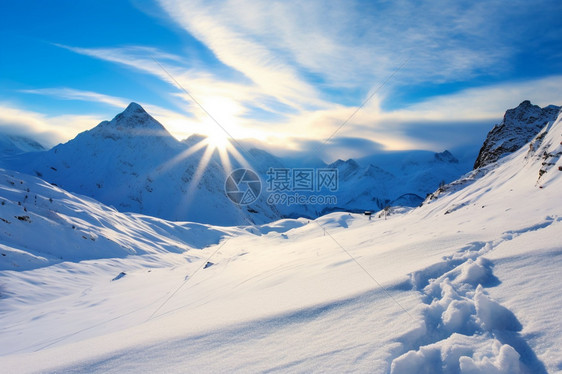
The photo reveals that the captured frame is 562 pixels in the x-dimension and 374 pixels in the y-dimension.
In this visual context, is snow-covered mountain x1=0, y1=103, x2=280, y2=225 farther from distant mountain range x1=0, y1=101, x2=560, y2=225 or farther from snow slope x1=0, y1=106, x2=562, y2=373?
snow slope x1=0, y1=106, x2=562, y2=373

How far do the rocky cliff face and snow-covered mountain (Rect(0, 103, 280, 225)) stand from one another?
93.6 meters

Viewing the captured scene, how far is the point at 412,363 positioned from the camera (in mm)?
2111

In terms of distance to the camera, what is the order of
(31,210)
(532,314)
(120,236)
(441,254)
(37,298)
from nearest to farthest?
(532,314), (441,254), (37,298), (31,210), (120,236)

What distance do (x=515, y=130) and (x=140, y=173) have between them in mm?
123544

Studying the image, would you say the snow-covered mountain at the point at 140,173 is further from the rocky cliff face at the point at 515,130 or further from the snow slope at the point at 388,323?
the snow slope at the point at 388,323

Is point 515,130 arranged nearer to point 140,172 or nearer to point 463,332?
point 463,332

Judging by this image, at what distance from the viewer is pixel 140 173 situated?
124 m

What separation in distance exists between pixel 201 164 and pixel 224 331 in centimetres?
15301

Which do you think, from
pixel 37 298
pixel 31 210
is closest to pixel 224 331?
pixel 37 298

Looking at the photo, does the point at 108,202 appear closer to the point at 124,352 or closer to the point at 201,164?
the point at 201,164

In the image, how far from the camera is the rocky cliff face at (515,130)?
84.8ft

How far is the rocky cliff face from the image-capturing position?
25.9 m

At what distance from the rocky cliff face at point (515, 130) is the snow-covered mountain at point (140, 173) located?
93.6 metres

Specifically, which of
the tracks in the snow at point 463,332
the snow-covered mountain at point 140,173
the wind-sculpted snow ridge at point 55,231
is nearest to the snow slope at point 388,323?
the tracks in the snow at point 463,332
